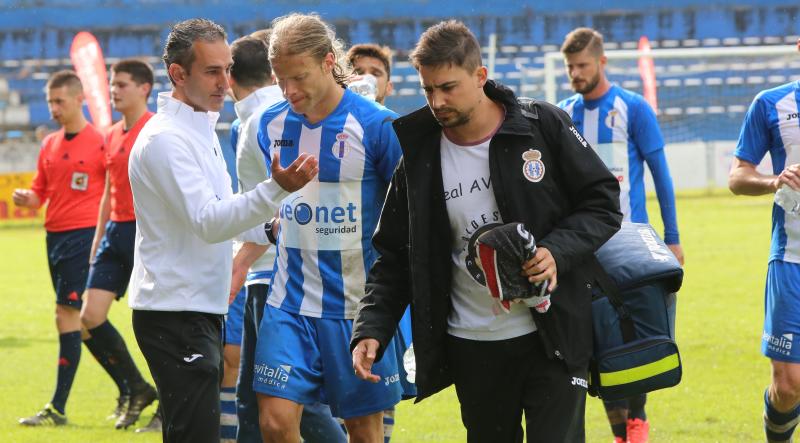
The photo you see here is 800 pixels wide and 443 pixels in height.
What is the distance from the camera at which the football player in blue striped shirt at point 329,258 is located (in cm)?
462

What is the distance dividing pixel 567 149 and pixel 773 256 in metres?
2.19

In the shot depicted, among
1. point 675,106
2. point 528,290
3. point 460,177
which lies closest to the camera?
point 528,290

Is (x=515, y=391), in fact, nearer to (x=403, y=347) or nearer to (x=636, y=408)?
(x=403, y=347)

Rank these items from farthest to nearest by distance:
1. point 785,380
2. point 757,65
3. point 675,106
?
point 757,65, point 675,106, point 785,380

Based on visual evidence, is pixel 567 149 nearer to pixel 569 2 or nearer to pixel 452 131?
pixel 452 131

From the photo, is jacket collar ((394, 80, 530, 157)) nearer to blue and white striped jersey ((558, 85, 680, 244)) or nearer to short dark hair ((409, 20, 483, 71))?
short dark hair ((409, 20, 483, 71))

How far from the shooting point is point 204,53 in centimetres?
446

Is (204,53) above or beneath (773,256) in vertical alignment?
above

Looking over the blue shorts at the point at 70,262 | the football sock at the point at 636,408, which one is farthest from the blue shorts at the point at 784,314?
the blue shorts at the point at 70,262

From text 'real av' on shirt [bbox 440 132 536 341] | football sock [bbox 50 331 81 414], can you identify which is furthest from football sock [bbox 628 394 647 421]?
football sock [bbox 50 331 81 414]

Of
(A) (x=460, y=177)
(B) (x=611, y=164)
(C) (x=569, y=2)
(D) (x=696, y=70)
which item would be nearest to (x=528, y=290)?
(A) (x=460, y=177)

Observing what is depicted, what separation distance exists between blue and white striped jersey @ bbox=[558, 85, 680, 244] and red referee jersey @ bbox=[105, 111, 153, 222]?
9.32ft

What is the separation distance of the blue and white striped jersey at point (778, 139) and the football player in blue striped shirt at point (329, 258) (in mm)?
2009

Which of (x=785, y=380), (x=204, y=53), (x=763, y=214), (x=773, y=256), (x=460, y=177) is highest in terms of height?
(x=204, y=53)
